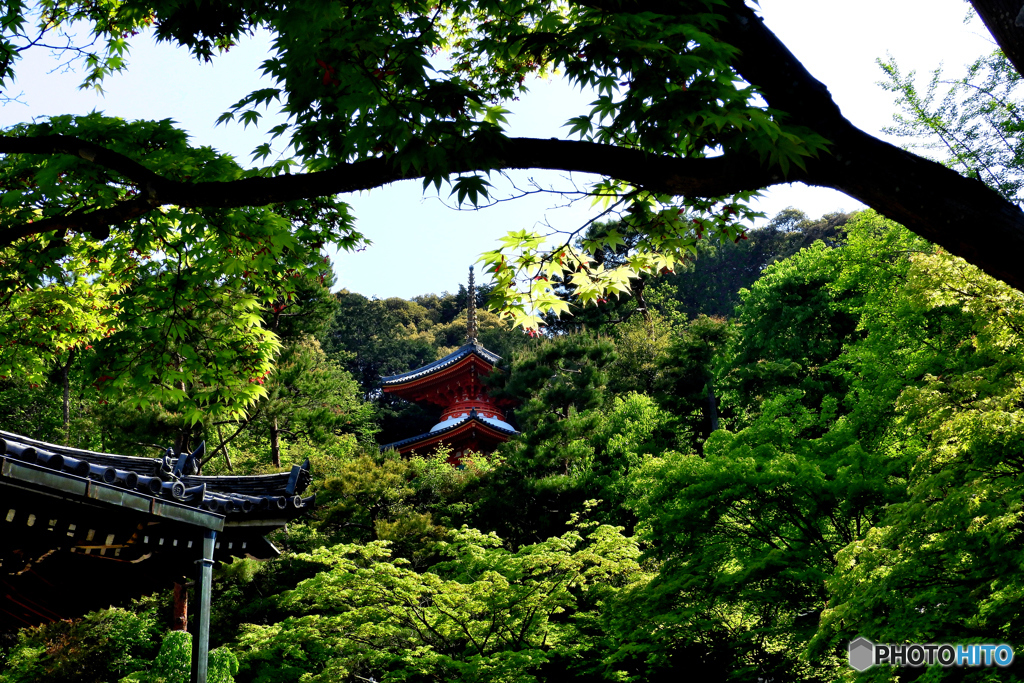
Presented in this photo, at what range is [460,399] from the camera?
28.0 meters

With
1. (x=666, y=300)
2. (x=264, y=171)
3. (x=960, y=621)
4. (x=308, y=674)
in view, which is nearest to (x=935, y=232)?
(x=264, y=171)

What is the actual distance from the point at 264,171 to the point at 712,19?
270 cm

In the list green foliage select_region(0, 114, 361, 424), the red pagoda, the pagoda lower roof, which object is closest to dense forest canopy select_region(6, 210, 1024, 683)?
green foliage select_region(0, 114, 361, 424)

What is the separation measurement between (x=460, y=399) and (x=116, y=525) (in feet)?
74.9

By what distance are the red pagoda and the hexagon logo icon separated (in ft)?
57.1

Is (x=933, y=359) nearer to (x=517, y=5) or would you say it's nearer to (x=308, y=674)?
(x=308, y=674)

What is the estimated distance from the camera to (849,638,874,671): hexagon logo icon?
7250mm

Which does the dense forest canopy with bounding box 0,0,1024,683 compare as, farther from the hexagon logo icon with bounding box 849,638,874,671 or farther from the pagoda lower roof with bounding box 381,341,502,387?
the pagoda lower roof with bounding box 381,341,502,387

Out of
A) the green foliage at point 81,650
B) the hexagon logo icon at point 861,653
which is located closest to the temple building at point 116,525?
the hexagon logo icon at point 861,653

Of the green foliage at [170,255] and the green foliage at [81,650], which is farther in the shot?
the green foliage at [81,650]

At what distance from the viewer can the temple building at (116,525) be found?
4.64 metres

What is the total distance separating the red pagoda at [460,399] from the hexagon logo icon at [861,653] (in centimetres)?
1740

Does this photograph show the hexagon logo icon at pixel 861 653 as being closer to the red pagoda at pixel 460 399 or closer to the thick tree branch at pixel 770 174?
the thick tree branch at pixel 770 174

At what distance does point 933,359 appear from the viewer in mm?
13180
